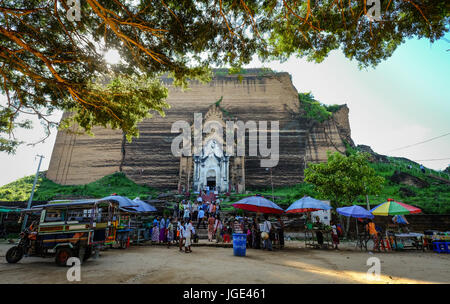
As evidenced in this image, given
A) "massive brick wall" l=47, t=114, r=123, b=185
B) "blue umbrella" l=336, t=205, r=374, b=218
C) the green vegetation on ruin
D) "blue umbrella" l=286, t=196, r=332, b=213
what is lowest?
"blue umbrella" l=336, t=205, r=374, b=218

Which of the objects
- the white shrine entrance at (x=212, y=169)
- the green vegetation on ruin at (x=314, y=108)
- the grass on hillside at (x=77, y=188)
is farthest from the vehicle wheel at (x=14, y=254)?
the green vegetation on ruin at (x=314, y=108)

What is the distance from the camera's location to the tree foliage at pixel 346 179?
12750 mm

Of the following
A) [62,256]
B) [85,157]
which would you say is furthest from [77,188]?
[62,256]

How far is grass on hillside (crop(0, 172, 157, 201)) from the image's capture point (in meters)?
23.5

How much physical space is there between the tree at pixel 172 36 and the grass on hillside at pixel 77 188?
61.0 feet

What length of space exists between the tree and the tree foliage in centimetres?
841

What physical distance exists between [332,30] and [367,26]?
2.84 feet

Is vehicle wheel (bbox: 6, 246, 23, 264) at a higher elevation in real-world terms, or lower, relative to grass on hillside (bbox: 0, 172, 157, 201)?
lower

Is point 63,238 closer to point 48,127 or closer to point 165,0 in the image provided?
point 48,127

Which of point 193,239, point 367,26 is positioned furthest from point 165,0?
point 193,239

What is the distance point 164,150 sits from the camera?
1129 inches

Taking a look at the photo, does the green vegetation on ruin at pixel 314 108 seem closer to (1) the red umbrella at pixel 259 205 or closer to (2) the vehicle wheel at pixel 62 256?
(1) the red umbrella at pixel 259 205

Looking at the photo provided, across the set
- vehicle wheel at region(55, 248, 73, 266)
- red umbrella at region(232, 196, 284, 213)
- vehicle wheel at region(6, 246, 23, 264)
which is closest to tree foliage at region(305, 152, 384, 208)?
red umbrella at region(232, 196, 284, 213)

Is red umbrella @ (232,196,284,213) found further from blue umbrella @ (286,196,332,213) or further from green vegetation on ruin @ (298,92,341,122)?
green vegetation on ruin @ (298,92,341,122)
